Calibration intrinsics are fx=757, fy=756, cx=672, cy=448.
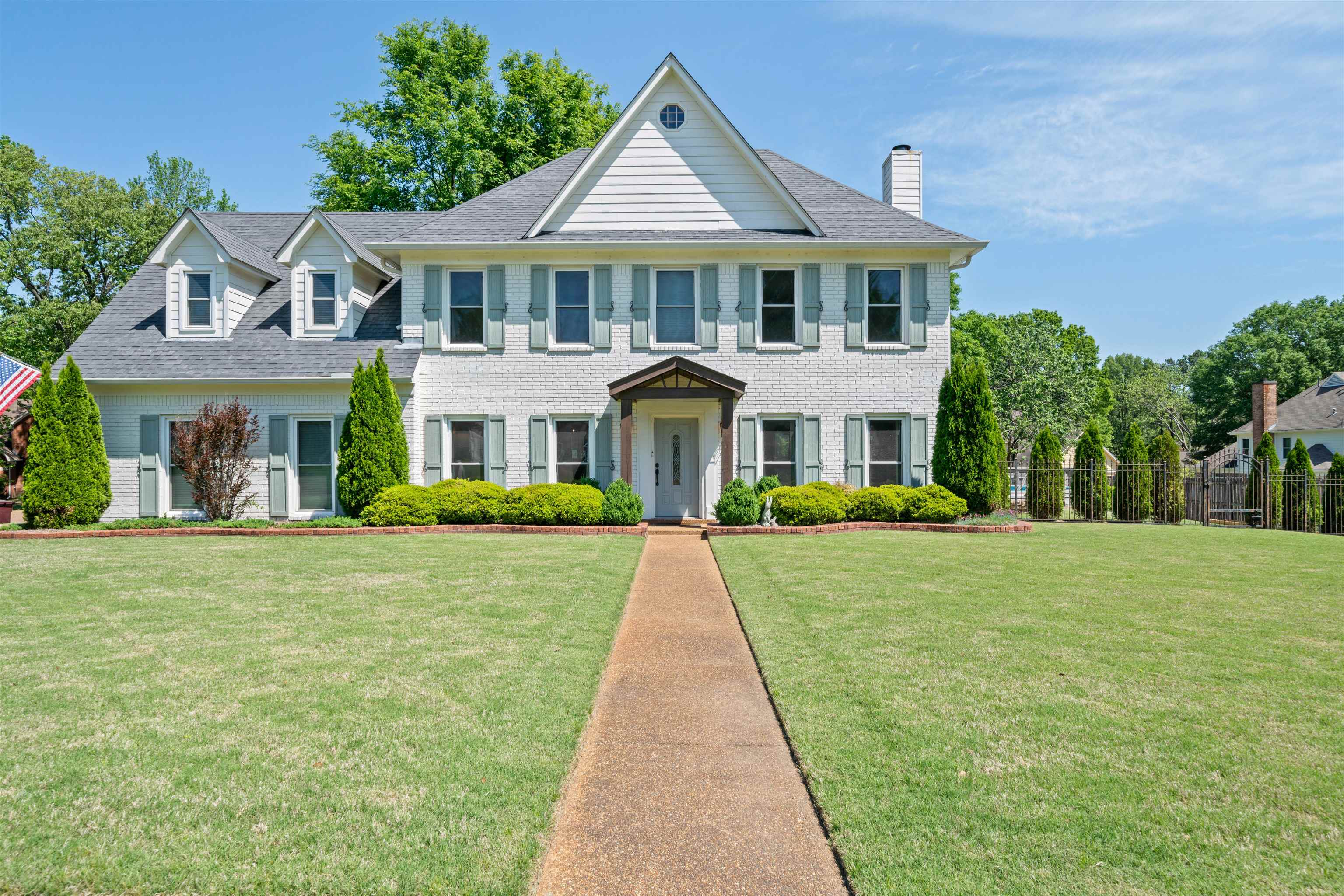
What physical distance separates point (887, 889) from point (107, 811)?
3.31 metres

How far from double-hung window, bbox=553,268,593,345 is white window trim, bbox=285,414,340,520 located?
18.0 ft

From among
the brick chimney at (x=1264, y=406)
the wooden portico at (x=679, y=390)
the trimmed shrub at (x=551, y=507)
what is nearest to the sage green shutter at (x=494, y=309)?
the wooden portico at (x=679, y=390)

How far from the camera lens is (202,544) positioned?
12.7 metres

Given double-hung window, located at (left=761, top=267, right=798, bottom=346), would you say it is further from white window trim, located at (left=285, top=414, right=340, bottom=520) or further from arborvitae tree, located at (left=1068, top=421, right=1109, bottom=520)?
white window trim, located at (left=285, top=414, right=340, bottom=520)

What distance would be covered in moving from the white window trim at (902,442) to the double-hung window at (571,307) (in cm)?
674

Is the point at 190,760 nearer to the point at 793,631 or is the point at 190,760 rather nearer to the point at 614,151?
the point at 793,631

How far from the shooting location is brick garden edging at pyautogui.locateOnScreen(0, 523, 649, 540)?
1424cm

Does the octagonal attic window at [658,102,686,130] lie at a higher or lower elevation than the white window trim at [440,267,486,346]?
higher

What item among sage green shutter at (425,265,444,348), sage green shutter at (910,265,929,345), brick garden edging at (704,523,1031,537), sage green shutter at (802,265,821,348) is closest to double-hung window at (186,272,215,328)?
sage green shutter at (425,265,444,348)

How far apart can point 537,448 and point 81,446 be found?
364 inches

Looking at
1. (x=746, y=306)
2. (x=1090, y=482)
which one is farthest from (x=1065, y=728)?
(x=1090, y=482)

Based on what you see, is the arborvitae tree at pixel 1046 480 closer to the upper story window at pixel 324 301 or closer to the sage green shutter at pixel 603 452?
the sage green shutter at pixel 603 452

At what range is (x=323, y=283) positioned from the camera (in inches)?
699

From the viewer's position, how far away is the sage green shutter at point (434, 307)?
17.3 metres
